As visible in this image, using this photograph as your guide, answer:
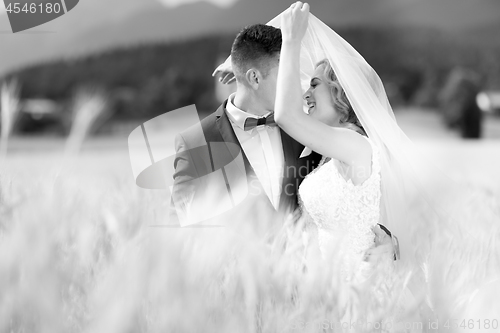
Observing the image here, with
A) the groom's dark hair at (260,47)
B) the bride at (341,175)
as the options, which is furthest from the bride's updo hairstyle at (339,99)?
the groom's dark hair at (260,47)

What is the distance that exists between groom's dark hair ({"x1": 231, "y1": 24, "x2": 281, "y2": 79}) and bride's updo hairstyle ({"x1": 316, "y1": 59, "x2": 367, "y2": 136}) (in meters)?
0.60

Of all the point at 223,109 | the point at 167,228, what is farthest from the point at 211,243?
the point at 223,109

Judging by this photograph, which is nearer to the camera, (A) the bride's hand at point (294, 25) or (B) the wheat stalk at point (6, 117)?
(B) the wheat stalk at point (6, 117)

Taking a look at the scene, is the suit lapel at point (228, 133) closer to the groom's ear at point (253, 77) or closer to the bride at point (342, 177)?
the groom's ear at point (253, 77)

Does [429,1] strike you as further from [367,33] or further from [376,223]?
[376,223]

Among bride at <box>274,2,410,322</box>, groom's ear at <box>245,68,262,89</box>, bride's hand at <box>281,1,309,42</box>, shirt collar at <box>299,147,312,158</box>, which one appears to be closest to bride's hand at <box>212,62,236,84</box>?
groom's ear at <box>245,68,262,89</box>

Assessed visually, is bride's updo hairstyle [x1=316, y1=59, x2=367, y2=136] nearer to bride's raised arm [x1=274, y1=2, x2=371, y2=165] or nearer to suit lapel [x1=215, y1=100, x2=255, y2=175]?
bride's raised arm [x1=274, y1=2, x2=371, y2=165]

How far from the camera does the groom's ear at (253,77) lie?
293 centimetres

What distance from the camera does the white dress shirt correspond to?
2.96 metres

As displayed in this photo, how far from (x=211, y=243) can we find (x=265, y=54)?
2.29 metres

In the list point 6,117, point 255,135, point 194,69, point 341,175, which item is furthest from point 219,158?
point 194,69

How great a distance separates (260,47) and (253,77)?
170mm

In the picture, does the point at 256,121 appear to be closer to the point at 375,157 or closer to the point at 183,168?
the point at 183,168

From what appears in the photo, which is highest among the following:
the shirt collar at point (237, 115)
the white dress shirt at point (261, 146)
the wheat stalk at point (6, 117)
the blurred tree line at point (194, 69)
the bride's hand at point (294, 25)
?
the wheat stalk at point (6, 117)
